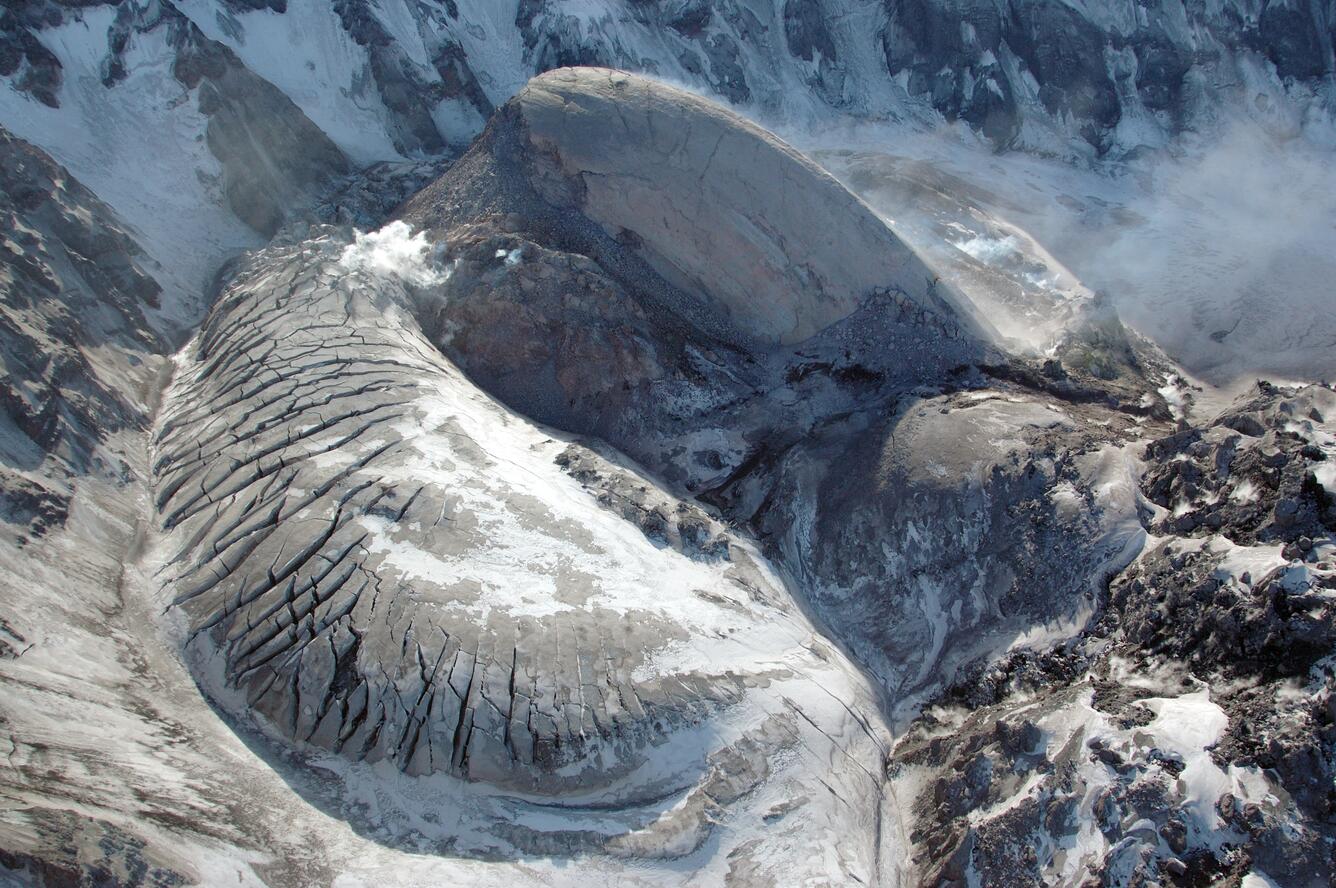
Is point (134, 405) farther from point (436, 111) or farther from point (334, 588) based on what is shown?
point (436, 111)

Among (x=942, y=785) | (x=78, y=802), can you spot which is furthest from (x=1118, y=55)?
(x=78, y=802)

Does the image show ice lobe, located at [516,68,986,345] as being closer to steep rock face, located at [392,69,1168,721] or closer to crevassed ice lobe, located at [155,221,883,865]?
steep rock face, located at [392,69,1168,721]

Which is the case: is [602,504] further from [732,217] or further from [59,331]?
[59,331]

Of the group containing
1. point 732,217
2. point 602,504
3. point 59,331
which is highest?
point 59,331

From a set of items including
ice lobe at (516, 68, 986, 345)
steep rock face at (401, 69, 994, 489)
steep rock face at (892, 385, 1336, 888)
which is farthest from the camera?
ice lobe at (516, 68, 986, 345)

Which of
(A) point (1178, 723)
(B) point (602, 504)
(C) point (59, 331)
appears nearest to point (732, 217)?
(B) point (602, 504)

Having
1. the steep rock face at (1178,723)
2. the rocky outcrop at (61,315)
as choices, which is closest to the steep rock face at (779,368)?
the steep rock face at (1178,723)

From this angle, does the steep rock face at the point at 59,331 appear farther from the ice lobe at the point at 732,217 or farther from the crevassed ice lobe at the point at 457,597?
the ice lobe at the point at 732,217

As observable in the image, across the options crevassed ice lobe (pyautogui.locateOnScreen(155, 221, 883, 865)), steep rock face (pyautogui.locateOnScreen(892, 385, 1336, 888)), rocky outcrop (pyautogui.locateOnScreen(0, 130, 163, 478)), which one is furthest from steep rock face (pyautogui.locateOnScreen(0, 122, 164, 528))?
steep rock face (pyautogui.locateOnScreen(892, 385, 1336, 888))
